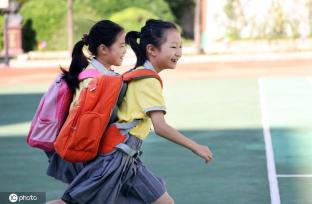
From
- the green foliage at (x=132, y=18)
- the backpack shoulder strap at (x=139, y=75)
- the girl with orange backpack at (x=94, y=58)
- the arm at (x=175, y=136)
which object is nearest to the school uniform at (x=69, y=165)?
the girl with orange backpack at (x=94, y=58)

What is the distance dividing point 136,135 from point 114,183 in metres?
0.32

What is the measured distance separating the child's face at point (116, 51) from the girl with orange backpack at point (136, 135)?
14.1 inches

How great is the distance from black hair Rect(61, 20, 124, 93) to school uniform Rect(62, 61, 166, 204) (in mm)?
501

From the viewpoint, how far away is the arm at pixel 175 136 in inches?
215

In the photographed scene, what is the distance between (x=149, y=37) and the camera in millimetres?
5789

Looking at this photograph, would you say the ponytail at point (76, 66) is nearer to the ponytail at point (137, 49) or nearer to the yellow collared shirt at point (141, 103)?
the ponytail at point (137, 49)

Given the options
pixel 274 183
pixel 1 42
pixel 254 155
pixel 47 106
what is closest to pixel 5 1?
pixel 254 155

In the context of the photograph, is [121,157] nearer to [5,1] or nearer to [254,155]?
[254,155]

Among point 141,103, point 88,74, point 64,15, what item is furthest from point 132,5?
point 141,103

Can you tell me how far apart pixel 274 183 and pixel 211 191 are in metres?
0.71

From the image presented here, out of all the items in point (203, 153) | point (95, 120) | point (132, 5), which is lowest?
point (132, 5)

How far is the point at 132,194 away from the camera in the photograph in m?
5.79

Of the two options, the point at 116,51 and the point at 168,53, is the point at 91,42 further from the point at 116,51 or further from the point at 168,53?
the point at 168,53

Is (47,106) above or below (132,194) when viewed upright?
above
